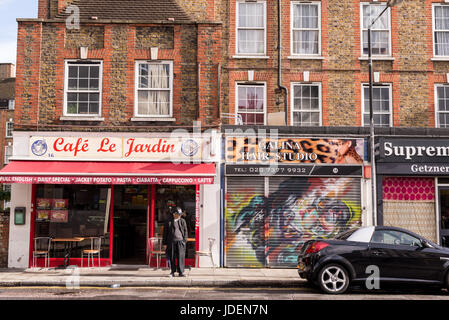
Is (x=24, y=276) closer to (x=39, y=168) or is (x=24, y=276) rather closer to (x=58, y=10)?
(x=39, y=168)

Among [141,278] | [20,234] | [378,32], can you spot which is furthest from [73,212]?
[378,32]

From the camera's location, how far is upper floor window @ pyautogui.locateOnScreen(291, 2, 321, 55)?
16.9m

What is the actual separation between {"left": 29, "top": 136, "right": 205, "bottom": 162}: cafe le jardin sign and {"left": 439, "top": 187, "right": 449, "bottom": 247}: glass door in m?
8.39

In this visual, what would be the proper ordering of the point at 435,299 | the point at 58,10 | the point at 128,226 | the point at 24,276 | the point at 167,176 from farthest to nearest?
1. the point at 58,10
2. the point at 128,226
3. the point at 167,176
4. the point at 24,276
5. the point at 435,299

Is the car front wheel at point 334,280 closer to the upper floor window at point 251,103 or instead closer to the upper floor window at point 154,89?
the upper floor window at point 251,103

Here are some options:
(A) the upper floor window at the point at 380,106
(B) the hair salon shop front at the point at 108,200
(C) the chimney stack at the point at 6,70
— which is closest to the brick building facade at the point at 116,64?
(B) the hair salon shop front at the point at 108,200

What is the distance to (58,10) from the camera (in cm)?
1655

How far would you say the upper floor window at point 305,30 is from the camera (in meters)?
16.9

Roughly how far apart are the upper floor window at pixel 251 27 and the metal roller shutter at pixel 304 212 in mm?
5201

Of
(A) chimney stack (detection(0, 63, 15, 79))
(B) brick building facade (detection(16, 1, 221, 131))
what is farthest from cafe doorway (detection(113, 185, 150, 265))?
(A) chimney stack (detection(0, 63, 15, 79))

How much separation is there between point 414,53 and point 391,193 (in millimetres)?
5549

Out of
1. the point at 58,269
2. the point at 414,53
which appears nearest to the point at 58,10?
the point at 58,269

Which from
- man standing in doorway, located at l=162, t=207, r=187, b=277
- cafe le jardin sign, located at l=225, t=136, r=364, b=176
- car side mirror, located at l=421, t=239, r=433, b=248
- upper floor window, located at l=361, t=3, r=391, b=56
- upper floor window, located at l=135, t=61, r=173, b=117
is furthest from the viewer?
upper floor window, located at l=361, t=3, r=391, b=56

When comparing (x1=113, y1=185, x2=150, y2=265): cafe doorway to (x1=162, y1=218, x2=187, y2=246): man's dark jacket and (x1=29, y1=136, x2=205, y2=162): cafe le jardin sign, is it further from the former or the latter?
(x1=162, y1=218, x2=187, y2=246): man's dark jacket
